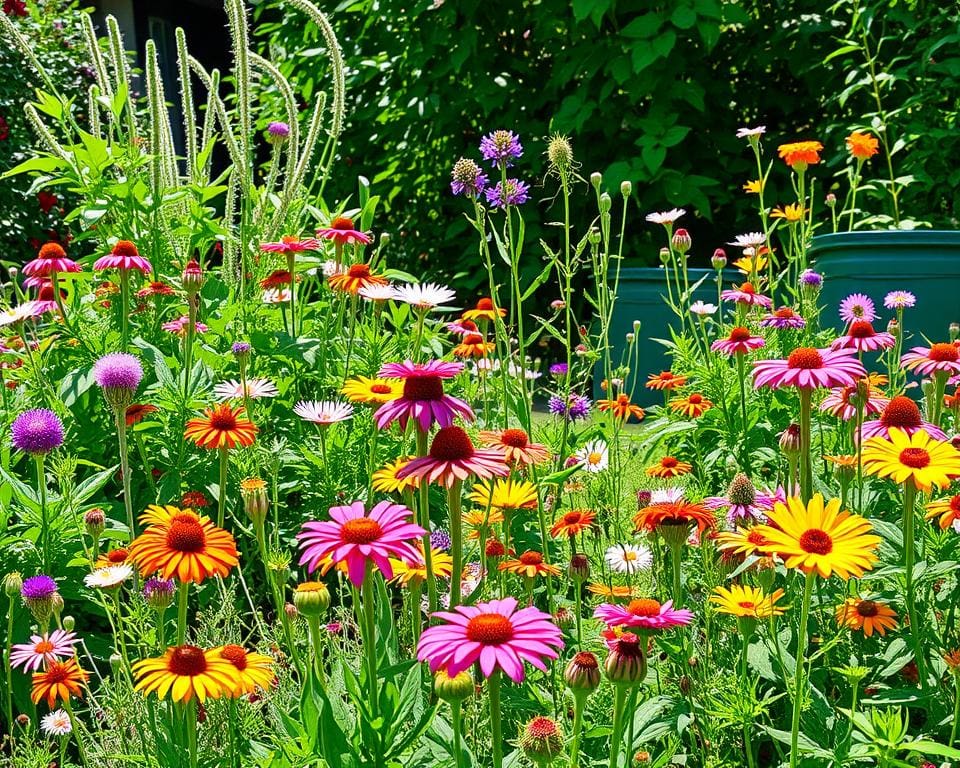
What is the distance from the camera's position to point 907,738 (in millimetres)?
1241

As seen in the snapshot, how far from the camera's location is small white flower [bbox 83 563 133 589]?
4.37ft

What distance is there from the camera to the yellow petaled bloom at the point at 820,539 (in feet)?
3.24

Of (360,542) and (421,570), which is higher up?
(360,542)

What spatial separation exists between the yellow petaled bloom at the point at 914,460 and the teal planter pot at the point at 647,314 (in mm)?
2683

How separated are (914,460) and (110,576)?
108 centimetres

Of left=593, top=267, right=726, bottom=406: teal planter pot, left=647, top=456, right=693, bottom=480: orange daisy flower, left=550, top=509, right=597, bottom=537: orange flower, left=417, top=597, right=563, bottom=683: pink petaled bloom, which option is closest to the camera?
left=417, top=597, right=563, bottom=683: pink petaled bloom

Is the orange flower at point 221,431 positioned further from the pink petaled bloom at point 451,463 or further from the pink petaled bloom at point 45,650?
the pink petaled bloom at point 451,463

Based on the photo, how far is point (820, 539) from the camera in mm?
1026

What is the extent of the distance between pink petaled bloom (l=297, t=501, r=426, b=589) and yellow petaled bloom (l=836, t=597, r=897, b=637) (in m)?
0.71

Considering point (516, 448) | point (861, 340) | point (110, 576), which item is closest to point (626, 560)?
point (516, 448)

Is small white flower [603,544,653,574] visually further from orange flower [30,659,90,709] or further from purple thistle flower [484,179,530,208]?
orange flower [30,659,90,709]

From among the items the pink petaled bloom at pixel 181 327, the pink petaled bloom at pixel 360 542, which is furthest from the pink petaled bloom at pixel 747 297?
the pink petaled bloom at pixel 360 542

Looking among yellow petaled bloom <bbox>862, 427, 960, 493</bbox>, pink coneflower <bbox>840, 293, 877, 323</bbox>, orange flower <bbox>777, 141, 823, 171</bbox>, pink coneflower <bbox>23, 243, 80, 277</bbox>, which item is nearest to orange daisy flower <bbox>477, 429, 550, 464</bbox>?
yellow petaled bloom <bbox>862, 427, 960, 493</bbox>

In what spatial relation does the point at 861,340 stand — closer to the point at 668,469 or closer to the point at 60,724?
the point at 668,469
